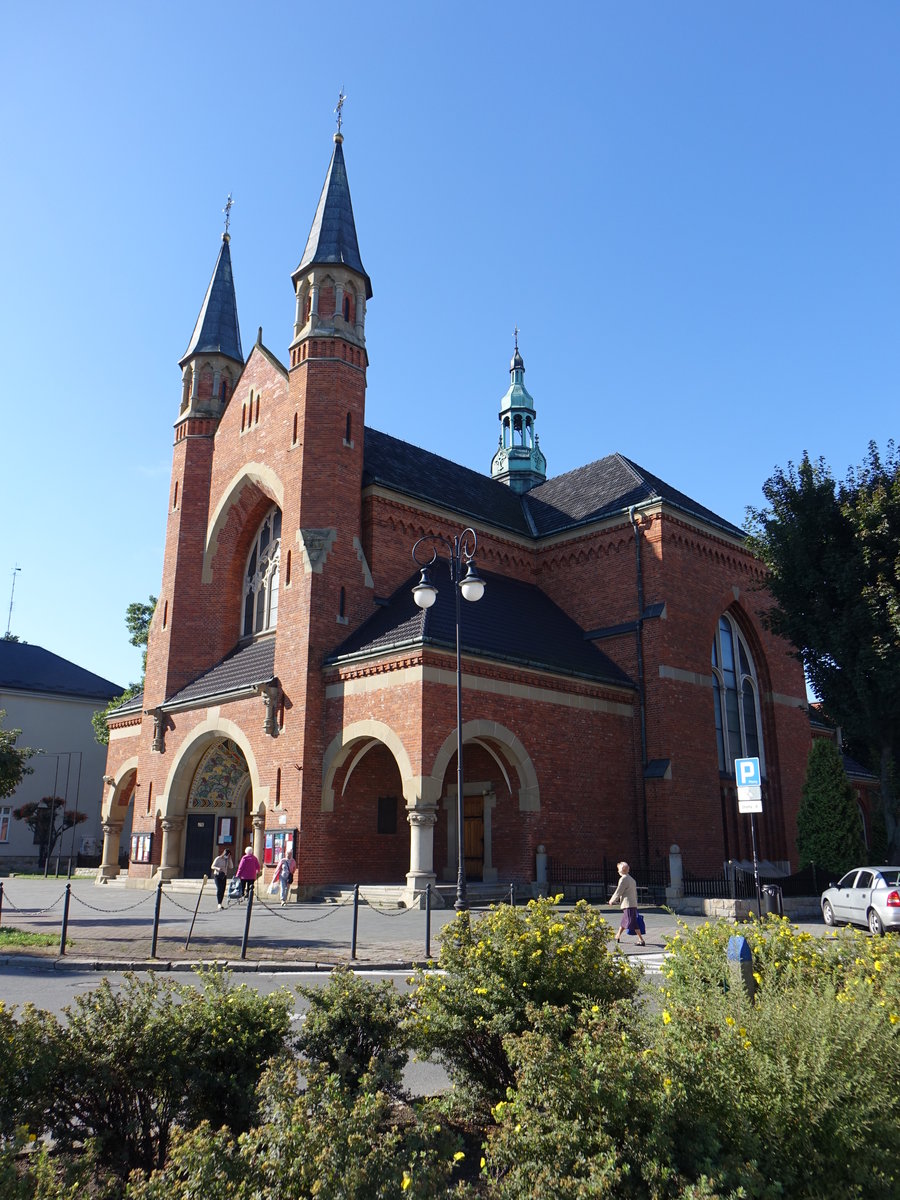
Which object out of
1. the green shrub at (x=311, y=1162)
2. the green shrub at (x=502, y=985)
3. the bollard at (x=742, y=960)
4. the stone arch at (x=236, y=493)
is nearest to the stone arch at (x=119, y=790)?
the stone arch at (x=236, y=493)

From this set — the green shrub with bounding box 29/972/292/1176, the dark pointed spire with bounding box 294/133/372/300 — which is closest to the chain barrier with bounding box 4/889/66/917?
the green shrub with bounding box 29/972/292/1176

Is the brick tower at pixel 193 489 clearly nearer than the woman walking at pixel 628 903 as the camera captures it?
No

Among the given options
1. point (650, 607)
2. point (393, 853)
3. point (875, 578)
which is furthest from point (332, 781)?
point (875, 578)

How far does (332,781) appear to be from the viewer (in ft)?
76.4

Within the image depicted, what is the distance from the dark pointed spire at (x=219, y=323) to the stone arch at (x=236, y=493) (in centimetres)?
608

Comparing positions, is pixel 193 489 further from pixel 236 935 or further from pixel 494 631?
pixel 236 935

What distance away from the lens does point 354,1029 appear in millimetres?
5805

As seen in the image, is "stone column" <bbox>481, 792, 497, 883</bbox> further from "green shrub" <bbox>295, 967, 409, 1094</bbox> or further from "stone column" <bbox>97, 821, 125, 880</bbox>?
"green shrub" <bbox>295, 967, 409, 1094</bbox>

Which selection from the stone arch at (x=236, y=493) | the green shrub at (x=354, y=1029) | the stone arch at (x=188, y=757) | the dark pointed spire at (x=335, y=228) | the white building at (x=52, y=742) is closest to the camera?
the green shrub at (x=354, y=1029)

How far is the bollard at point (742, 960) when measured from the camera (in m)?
6.07

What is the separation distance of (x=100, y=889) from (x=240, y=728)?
8659 millimetres

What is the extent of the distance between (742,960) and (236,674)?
23.0 m

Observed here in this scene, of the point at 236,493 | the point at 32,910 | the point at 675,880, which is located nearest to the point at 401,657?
the point at 675,880

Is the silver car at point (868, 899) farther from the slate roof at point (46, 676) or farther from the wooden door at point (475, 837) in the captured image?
the slate roof at point (46, 676)
